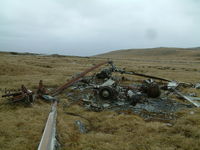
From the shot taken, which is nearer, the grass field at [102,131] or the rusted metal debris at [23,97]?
the grass field at [102,131]

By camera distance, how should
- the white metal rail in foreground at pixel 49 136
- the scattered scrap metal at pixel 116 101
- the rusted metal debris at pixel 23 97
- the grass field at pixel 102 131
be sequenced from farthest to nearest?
the rusted metal debris at pixel 23 97, the scattered scrap metal at pixel 116 101, the grass field at pixel 102 131, the white metal rail in foreground at pixel 49 136

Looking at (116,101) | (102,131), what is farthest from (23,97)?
(116,101)

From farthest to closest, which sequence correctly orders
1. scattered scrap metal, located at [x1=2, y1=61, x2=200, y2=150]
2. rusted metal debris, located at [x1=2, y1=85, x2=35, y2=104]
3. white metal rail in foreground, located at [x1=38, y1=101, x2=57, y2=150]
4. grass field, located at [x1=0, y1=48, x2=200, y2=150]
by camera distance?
rusted metal debris, located at [x1=2, y1=85, x2=35, y2=104]
scattered scrap metal, located at [x1=2, y1=61, x2=200, y2=150]
grass field, located at [x1=0, y1=48, x2=200, y2=150]
white metal rail in foreground, located at [x1=38, y1=101, x2=57, y2=150]

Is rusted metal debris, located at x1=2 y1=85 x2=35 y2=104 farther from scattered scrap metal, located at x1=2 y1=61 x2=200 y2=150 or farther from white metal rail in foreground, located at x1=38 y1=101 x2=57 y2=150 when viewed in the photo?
white metal rail in foreground, located at x1=38 y1=101 x2=57 y2=150

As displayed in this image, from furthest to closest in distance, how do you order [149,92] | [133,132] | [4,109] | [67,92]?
[67,92] → [149,92] → [4,109] → [133,132]

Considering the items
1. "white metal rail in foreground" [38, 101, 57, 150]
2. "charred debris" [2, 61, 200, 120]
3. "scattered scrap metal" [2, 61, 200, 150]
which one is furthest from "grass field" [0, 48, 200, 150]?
"charred debris" [2, 61, 200, 120]

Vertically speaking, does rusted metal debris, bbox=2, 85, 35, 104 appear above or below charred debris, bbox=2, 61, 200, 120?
above

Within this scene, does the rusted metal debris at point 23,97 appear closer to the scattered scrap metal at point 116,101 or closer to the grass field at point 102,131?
the scattered scrap metal at point 116,101

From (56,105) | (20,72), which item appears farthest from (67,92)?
(20,72)

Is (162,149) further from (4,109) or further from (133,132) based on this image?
(4,109)

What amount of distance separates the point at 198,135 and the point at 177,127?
2.49ft

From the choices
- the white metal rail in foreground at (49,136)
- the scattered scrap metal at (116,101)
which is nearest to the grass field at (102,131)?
the white metal rail in foreground at (49,136)

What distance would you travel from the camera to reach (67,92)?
1138 centimetres

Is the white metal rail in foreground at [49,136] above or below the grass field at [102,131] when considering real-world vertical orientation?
above
